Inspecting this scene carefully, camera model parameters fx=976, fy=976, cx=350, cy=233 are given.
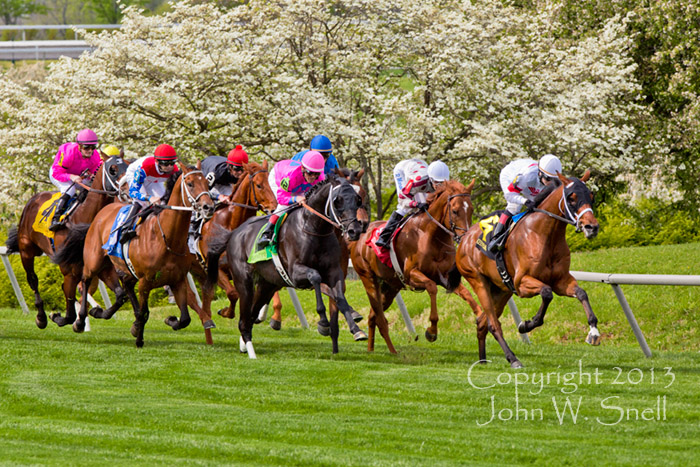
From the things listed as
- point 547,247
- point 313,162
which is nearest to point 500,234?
point 547,247

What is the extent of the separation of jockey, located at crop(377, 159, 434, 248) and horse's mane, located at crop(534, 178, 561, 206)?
1910 mm

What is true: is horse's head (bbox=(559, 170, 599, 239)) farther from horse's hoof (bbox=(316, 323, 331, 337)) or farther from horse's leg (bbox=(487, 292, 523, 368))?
horse's hoof (bbox=(316, 323, 331, 337))

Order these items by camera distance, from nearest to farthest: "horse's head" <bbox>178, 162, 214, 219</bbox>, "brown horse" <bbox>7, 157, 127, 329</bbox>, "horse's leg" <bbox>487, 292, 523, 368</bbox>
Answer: "horse's leg" <bbox>487, 292, 523, 368</bbox>
"horse's head" <bbox>178, 162, 214, 219</bbox>
"brown horse" <bbox>7, 157, 127, 329</bbox>

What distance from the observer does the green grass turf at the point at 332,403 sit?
5.77 metres

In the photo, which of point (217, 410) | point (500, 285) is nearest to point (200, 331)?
point (500, 285)

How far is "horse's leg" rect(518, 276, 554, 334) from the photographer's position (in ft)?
27.9

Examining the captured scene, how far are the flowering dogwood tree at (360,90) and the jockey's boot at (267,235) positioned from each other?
8016 mm

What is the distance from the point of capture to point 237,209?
11.8 m

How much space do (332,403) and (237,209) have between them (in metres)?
4.84

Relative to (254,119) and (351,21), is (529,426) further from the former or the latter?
(351,21)

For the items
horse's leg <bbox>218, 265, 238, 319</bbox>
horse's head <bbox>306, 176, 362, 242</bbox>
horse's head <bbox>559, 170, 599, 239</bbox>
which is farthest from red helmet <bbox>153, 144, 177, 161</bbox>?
horse's head <bbox>559, 170, 599, 239</bbox>

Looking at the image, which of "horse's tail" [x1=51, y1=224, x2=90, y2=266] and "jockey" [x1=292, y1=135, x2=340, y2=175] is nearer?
A: "jockey" [x1=292, y1=135, x2=340, y2=175]

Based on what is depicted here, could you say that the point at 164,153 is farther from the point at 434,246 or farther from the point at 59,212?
the point at 434,246

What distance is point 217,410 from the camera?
23.4ft
